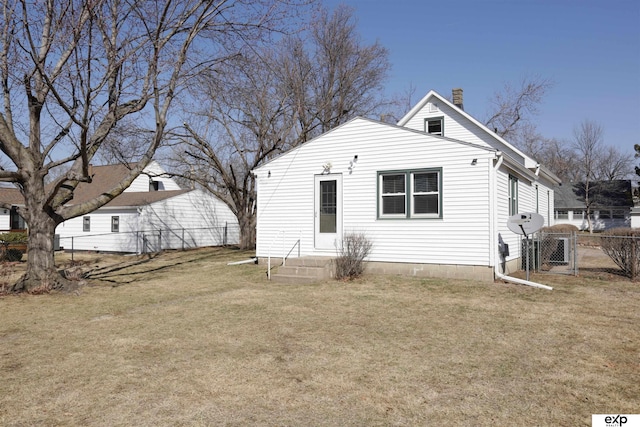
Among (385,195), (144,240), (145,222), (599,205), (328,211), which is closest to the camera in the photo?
(385,195)

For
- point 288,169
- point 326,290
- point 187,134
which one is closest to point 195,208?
point 187,134

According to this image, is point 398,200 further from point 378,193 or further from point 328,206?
point 328,206

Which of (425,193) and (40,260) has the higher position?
(425,193)

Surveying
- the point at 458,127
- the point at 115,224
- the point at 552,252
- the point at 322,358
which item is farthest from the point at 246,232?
the point at 322,358

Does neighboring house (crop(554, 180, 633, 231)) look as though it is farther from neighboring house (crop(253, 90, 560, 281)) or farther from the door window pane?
the door window pane

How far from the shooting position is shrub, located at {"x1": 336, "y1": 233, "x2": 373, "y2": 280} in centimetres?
1161

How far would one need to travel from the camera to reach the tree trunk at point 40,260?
10.1 metres

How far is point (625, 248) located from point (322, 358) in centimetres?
977

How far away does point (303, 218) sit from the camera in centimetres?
1338

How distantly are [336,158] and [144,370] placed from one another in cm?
897

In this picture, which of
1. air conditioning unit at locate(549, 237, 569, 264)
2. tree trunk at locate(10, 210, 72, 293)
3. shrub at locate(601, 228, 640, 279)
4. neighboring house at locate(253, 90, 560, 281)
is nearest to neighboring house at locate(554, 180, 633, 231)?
air conditioning unit at locate(549, 237, 569, 264)

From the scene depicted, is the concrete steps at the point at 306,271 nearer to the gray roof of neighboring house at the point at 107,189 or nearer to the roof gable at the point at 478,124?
the roof gable at the point at 478,124

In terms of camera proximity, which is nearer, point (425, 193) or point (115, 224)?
point (425, 193)

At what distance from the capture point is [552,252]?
14094 millimetres
